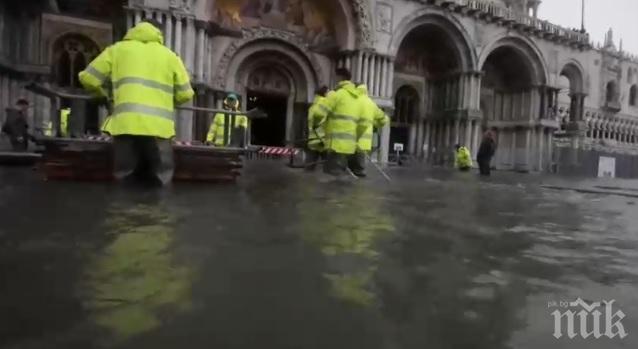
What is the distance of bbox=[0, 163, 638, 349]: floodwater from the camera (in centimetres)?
178

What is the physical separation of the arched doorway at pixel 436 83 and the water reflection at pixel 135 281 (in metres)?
22.9

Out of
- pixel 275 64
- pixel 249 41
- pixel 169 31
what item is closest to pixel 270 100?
pixel 275 64

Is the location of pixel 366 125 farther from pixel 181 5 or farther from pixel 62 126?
pixel 181 5

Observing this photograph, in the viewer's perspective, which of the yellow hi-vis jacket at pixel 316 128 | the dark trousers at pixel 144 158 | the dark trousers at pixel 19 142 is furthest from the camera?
the dark trousers at pixel 19 142

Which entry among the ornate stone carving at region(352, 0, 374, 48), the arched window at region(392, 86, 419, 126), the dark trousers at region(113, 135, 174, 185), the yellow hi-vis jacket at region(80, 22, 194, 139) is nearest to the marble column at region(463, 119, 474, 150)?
the arched window at region(392, 86, 419, 126)

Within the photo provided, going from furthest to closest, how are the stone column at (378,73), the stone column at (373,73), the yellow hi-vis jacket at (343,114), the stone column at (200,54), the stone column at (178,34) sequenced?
the stone column at (378,73), the stone column at (373,73), the stone column at (200,54), the stone column at (178,34), the yellow hi-vis jacket at (343,114)

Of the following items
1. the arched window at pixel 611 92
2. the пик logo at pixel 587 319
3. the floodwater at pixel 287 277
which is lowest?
the пик logo at pixel 587 319

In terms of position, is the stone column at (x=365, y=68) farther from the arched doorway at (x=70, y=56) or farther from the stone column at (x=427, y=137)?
the arched doorway at (x=70, y=56)

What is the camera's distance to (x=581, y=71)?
32.6 metres

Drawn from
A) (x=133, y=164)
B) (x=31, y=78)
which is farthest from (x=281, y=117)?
(x=133, y=164)

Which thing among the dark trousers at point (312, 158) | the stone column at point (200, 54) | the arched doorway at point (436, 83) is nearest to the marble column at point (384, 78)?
the arched doorway at point (436, 83)

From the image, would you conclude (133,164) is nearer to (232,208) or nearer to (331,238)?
(232,208)

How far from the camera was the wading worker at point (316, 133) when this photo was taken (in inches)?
385

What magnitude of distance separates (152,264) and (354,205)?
345 cm
